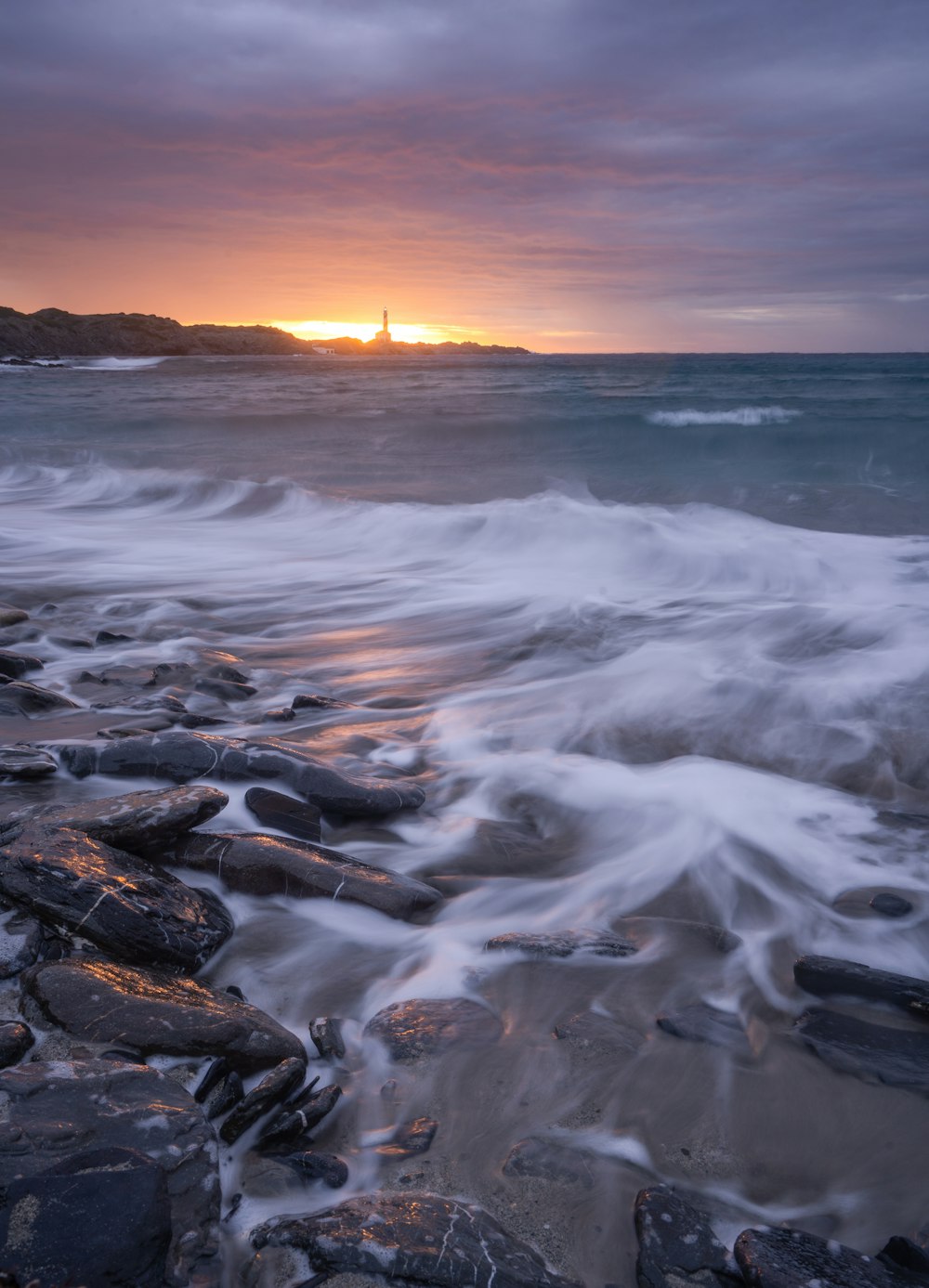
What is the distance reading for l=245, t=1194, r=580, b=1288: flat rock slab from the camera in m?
1.56

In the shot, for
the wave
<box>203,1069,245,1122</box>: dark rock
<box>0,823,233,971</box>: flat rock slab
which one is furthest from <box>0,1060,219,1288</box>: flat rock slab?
the wave

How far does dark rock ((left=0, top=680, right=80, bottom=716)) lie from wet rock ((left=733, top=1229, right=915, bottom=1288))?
396 cm

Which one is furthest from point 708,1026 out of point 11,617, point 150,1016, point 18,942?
point 11,617

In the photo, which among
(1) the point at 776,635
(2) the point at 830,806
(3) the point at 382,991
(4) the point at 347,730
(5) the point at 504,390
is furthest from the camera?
(5) the point at 504,390

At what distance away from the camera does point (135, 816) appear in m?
2.88

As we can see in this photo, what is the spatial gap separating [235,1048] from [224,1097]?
122mm

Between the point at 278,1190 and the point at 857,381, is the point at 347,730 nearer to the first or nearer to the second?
the point at 278,1190

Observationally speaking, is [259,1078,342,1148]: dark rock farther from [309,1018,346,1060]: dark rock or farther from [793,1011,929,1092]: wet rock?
[793,1011,929,1092]: wet rock

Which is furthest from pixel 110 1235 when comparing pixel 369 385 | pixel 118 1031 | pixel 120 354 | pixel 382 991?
pixel 120 354

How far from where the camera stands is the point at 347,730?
4.64 meters

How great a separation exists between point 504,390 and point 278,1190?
32945 mm

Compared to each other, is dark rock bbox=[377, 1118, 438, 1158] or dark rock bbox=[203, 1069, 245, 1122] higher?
dark rock bbox=[203, 1069, 245, 1122]

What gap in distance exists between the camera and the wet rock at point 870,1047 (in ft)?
7.52

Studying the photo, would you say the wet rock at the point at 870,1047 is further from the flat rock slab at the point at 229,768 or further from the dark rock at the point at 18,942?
the dark rock at the point at 18,942
